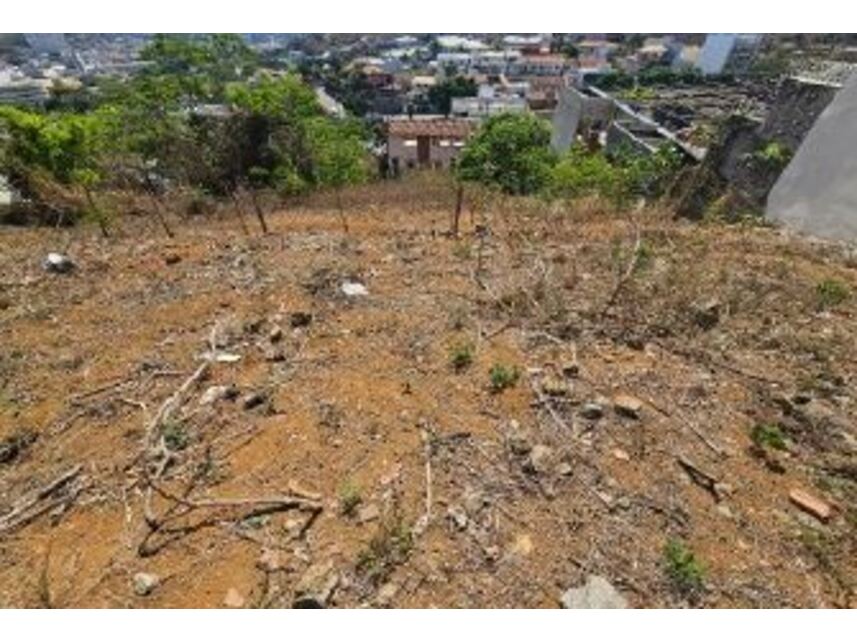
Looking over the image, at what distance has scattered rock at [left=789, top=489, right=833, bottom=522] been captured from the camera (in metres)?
3.06

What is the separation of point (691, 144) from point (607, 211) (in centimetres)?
625

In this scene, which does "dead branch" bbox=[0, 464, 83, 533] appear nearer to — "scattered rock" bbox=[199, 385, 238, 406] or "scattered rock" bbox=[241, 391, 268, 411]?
"scattered rock" bbox=[199, 385, 238, 406]

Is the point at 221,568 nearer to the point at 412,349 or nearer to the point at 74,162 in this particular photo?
the point at 412,349

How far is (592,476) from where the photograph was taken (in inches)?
124

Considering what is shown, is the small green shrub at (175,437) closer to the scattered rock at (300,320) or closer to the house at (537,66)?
the scattered rock at (300,320)

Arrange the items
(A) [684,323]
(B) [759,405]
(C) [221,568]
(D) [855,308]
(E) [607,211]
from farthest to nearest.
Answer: (E) [607,211] < (D) [855,308] < (A) [684,323] < (B) [759,405] < (C) [221,568]

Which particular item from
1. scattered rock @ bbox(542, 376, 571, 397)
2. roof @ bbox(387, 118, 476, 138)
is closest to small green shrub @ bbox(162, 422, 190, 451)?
scattered rock @ bbox(542, 376, 571, 397)

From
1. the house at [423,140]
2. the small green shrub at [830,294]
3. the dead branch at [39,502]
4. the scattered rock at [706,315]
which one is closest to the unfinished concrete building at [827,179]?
the small green shrub at [830,294]

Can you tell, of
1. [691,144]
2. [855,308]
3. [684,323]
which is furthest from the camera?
[691,144]

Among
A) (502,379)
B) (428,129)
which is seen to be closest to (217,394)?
(502,379)

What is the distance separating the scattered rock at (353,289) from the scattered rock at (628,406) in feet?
6.84

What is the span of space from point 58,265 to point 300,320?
2625 millimetres

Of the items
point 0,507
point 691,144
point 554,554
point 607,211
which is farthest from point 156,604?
point 691,144

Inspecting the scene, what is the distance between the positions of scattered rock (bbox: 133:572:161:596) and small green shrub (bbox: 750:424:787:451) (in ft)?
9.67
